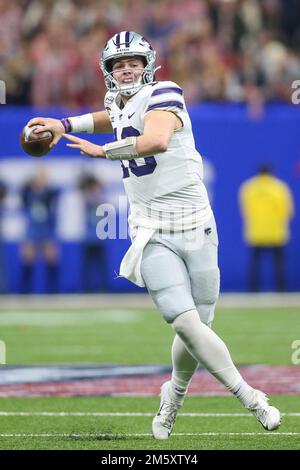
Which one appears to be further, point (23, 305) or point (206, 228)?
point (23, 305)

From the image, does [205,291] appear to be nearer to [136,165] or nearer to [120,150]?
[136,165]

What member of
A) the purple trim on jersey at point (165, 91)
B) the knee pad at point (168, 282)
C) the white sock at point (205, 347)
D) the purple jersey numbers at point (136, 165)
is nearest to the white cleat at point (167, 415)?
the white sock at point (205, 347)

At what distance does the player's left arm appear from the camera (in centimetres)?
514

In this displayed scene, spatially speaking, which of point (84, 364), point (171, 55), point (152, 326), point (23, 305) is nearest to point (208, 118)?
point (171, 55)

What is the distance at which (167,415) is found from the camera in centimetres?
551

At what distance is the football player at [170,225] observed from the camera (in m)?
5.29

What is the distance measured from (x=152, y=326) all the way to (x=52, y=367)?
10.7ft

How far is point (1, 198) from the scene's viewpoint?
15211 millimetres

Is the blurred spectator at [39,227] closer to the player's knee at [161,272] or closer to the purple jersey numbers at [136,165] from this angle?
the purple jersey numbers at [136,165]

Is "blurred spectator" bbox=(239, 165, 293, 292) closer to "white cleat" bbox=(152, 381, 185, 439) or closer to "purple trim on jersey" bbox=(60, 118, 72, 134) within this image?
"purple trim on jersey" bbox=(60, 118, 72, 134)

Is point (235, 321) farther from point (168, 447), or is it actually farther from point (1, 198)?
point (168, 447)

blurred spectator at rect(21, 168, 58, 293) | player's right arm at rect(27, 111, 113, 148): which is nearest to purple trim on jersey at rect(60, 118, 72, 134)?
player's right arm at rect(27, 111, 113, 148)

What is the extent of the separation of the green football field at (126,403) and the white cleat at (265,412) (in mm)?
92

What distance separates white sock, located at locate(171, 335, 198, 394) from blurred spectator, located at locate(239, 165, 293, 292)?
9.73 meters
